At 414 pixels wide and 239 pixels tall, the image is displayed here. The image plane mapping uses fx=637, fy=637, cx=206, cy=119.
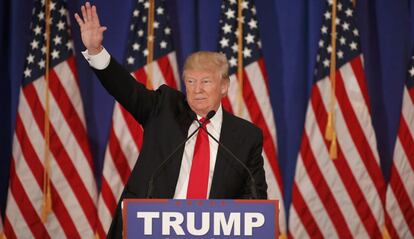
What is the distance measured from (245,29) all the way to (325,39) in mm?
593

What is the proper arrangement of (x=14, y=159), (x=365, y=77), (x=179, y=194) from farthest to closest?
(x=365, y=77), (x=14, y=159), (x=179, y=194)

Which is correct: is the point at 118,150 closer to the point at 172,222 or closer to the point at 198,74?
the point at 198,74

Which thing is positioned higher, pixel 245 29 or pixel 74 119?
pixel 245 29

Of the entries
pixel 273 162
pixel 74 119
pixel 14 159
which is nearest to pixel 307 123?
pixel 273 162

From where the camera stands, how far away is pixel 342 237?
465 centimetres

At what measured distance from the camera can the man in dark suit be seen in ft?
7.54

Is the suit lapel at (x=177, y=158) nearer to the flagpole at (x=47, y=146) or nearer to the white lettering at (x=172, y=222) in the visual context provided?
the white lettering at (x=172, y=222)

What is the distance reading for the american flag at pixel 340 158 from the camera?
15.1ft

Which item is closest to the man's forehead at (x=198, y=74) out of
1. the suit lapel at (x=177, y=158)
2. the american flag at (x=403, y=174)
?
the suit lapel at (x=177, y=158)

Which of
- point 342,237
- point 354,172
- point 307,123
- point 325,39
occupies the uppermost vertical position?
point 325,39

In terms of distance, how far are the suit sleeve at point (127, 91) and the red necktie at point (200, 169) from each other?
9.5 inches

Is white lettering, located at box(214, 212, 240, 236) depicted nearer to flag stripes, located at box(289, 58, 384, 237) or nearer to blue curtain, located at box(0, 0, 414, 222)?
flag stripes, located at box(289, 58, 384, 237)

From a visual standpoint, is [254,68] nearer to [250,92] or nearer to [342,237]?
[250,92]

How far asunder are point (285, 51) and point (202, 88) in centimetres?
264
